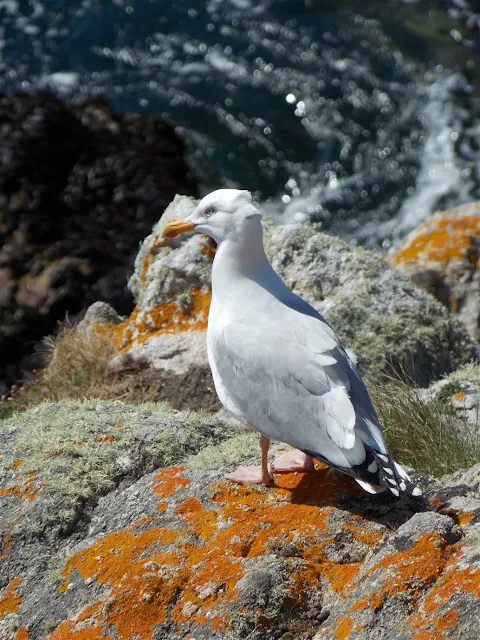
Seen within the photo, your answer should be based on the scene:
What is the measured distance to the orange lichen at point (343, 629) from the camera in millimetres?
2738

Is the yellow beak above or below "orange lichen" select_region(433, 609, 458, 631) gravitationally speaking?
above

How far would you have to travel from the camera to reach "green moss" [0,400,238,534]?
3602mm

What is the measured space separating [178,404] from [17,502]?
184 centimetres

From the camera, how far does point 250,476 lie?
3662mm

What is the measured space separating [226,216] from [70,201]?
14.7 feet

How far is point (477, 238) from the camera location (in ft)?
24.4

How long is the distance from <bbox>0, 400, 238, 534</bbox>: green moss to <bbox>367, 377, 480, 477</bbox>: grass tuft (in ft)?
2.58

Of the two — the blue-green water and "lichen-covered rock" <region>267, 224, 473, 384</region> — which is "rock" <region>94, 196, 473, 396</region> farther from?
the blue-green water

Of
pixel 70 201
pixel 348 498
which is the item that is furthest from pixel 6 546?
pixel 70 201

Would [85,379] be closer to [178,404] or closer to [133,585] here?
[178,404]

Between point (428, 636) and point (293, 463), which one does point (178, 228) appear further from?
point (428, 636)

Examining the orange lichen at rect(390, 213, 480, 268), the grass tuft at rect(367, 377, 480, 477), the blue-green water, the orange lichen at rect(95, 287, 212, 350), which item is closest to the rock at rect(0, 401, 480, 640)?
the grass tuft at rect(367, 377, 480, 477)

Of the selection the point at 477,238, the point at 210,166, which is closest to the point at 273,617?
the point at 477,238

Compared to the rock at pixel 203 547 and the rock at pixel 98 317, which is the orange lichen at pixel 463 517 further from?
the rock at pixel 98 317
